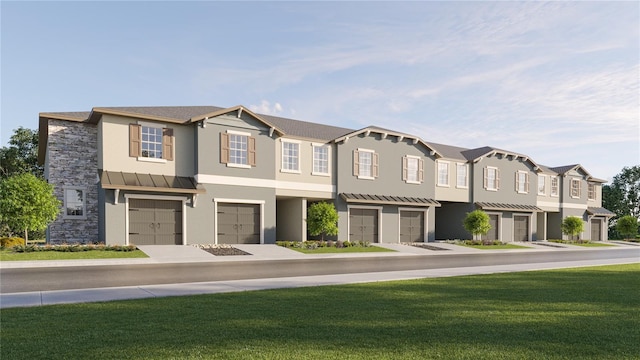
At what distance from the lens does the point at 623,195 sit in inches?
2530

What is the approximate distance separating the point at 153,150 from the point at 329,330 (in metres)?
20.1

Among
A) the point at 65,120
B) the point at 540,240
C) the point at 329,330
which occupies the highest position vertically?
the point at 65,120

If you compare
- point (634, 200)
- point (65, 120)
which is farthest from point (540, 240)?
point (65, 120)

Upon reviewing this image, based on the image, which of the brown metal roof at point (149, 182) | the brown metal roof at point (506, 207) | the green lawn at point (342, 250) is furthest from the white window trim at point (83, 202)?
the brown metal roof at point (506, 207)

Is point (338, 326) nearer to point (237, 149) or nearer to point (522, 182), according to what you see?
point (237, 149)

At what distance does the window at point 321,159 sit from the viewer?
28.9 metres

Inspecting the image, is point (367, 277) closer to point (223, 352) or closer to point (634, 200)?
point (223, 352)

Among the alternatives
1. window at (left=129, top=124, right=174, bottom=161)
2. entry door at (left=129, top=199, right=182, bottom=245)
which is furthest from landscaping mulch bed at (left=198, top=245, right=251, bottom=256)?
window at (left=129, top=124, right=174, bottom=161)

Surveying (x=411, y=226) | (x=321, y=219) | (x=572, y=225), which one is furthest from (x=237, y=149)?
(x=572, y=225)

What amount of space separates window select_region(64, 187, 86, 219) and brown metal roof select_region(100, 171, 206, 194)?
313cm

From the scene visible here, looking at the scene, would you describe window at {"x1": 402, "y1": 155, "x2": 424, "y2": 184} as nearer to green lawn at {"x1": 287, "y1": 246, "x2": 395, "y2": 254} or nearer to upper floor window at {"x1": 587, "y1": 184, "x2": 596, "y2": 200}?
green lawn at {"x1": 287, "y1": 246, "x2": 395, "y2": 254}

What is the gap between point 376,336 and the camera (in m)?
6.20

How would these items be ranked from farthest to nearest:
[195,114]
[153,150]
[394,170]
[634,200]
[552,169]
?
[634,200] < [552,169] < [394,170] < [195,114] < [153,150]

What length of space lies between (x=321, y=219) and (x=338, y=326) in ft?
64.2
